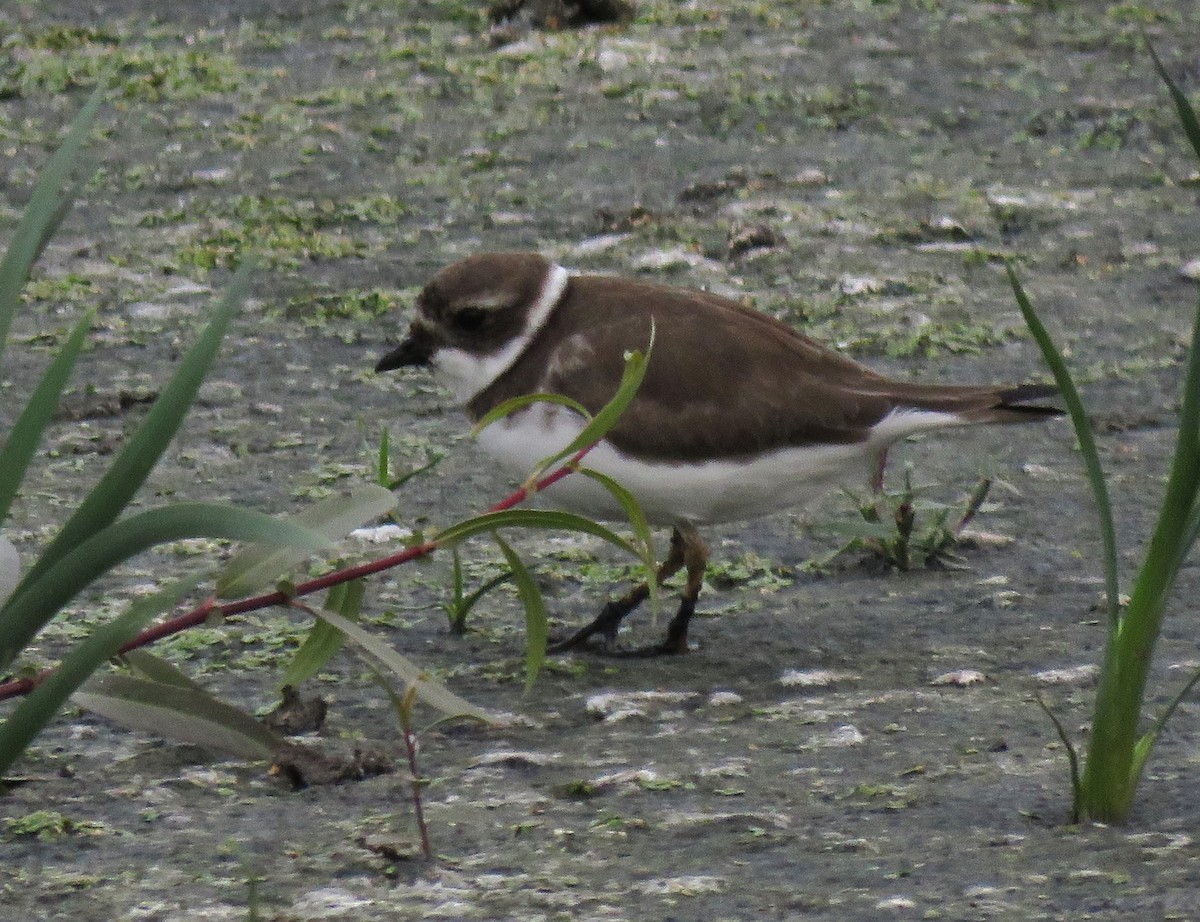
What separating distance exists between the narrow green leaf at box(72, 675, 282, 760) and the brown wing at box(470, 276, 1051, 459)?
1334 millimetres

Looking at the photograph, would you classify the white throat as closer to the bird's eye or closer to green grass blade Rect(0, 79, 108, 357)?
the bird's eye

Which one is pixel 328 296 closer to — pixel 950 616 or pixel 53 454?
pixel 53 454

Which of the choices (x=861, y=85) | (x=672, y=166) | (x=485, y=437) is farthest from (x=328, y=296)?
(x=861, y=85)

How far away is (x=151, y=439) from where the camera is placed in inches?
99.4

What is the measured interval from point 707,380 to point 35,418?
1.81m

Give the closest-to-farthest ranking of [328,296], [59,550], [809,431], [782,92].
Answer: [59,550]
[809,431]
[328,296]
[782,92]

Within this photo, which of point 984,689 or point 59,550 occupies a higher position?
point 59,550

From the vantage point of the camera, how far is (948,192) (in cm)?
715

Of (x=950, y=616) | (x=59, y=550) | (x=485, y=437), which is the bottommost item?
(x=950, y=616)

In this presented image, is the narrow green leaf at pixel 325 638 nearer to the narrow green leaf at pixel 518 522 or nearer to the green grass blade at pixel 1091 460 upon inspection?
the narrow green leaf at pixel 518 522

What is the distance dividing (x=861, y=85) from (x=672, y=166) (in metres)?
1.19

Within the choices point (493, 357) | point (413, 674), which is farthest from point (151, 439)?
point (493, 357)

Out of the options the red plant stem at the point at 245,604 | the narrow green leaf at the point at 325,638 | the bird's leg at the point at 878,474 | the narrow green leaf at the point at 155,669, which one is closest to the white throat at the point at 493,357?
the bird's leg at the point at 878,474

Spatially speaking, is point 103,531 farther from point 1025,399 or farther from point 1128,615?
point 1025,399
